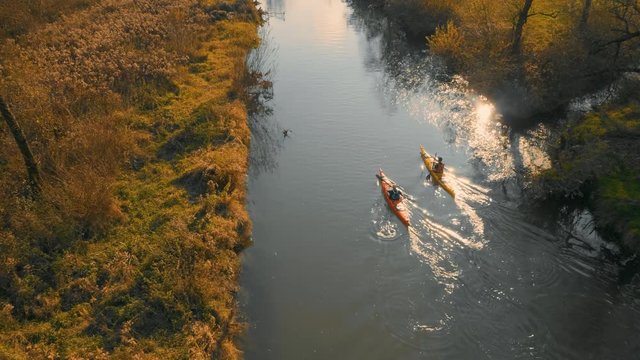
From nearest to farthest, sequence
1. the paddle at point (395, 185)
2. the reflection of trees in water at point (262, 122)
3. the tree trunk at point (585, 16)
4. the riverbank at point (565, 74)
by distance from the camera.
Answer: the riverbank at point (565, 74), the paddle at point (395, 185), the reflection of trees in water at point (262, 122), the tree trunk at point (585, 16)

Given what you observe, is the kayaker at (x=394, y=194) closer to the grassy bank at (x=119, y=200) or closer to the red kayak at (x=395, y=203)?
the red kayak at (x=395, y=203)

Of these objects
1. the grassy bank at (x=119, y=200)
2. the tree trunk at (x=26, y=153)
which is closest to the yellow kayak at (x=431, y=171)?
the grassy bank at (x=119, y=200)

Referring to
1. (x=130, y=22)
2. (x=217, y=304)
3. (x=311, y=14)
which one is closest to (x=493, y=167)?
(x=217, y=304)

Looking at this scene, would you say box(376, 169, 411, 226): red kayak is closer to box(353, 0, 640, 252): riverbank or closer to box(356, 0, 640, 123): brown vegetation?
box(353, 0, 640, 252): riverbank

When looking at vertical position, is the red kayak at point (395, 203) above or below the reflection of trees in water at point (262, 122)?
below

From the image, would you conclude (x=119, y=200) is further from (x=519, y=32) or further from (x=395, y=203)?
(x=519, y=32)

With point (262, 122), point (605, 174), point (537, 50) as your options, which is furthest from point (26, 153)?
point (537, 50)
